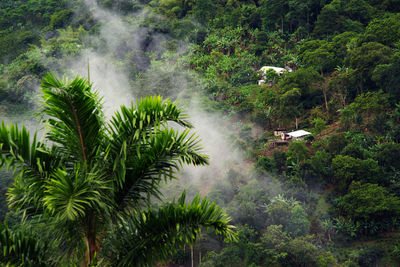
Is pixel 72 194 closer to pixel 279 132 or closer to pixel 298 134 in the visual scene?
pixel 298 134

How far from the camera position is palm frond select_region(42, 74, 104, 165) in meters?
2.96

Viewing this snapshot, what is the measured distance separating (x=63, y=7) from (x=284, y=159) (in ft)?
105

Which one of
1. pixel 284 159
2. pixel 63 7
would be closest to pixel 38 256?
pixel 284 159

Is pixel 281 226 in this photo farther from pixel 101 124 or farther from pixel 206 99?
pixel 101 124

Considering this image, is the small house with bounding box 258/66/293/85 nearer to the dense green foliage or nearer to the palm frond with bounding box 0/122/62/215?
the dense green foliage

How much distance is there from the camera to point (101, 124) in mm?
3191

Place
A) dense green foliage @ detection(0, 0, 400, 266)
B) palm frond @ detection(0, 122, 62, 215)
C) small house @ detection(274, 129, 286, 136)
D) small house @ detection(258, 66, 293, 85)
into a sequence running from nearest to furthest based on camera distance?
palm frond @ detection(0, 122, 62, 215) → dense green foliage @ detection(0, 0, 400, 266) → small house @ detection(274, 129, 286, 136) → small house @ detection(258, 66, 293, 85)

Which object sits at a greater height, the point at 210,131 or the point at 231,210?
the point at 210,131

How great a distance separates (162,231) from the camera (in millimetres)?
3113

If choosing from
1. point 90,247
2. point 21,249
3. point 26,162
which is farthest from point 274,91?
point 21,249

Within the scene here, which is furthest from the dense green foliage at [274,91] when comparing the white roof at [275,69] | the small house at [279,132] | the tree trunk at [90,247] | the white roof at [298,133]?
the white roof at [275,69]

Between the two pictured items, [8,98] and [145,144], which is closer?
[145,144]

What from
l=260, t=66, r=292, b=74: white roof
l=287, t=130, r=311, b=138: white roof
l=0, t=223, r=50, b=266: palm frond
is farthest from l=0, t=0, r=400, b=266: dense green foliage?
l=260, t=66, r=292, b=74: white roof

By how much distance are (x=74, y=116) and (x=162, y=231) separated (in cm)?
99
